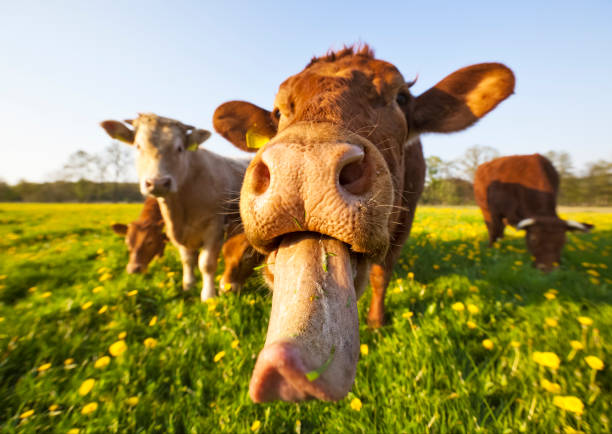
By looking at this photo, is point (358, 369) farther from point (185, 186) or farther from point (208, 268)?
point (185, 186)

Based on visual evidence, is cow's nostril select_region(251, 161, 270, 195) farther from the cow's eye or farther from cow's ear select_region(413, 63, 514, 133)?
cow's ear select_region(413, 63, 514, 133)

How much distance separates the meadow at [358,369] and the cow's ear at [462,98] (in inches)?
63.4

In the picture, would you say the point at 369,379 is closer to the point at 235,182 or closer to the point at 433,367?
the point at 433,367

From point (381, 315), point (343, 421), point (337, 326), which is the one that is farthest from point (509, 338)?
point (337, 326)

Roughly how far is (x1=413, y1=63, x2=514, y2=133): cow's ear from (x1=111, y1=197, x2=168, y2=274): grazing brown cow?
4201 millimetres

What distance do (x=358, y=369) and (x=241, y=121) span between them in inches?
112

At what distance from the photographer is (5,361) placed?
2051 millimetres

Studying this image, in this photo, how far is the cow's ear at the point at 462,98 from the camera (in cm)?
223

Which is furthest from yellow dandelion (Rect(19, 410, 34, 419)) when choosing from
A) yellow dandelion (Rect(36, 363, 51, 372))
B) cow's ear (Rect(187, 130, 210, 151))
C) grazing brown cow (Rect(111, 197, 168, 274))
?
cow's ear (Rect(187, 130, 210, 151))

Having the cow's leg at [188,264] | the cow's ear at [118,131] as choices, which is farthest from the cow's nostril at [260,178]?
the cow's ear at [118,131]

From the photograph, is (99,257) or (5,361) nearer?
(5,361)

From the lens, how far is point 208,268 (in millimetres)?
3686

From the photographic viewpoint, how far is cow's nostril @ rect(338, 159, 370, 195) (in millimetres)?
1136

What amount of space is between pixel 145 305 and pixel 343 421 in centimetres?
273
